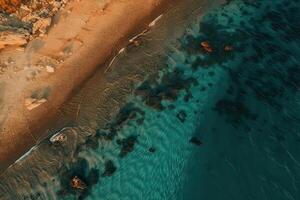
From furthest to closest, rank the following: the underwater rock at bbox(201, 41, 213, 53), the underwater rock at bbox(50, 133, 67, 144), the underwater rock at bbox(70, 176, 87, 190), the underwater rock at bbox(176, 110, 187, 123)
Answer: the underwater rock at bbox(201, 41, 213, 53) < the underwater rock at bbox(176, 110, 187, 123) < the underwater rock at bbox(50, 133, 67, 144) < the underwater rock at bbox(70, 176, 87, 190)

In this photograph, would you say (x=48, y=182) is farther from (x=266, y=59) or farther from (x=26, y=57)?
(x=266, y=59)

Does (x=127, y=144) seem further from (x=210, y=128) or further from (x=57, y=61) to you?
(x=57, y=61)

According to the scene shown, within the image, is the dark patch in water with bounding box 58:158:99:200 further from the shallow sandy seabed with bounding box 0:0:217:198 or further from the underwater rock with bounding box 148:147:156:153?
the underwater rock with bounding box 148:147:156:153

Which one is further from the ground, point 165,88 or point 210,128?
point 165,88

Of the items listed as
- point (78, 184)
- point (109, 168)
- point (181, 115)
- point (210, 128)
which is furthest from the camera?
point (181, 115)

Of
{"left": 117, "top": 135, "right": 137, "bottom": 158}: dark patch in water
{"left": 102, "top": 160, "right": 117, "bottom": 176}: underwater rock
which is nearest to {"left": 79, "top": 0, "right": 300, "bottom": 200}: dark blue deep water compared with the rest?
{"left": 117, "top": 135, "right": 137, "bottom": 158}: dark patch in water

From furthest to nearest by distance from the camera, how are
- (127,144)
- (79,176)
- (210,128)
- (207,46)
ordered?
(207,46) → (210,128) → (127,144) → (79,176)

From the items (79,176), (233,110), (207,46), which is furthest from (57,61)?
(233,110)
